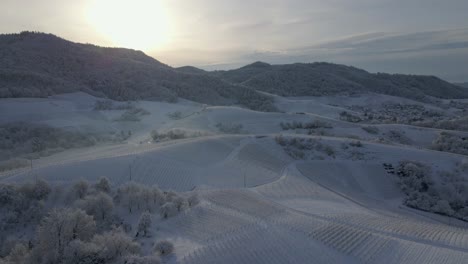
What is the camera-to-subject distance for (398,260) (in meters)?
8.12

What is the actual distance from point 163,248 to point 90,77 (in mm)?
42040

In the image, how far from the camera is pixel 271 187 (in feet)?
48.8

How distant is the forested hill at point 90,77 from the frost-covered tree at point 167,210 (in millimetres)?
27593

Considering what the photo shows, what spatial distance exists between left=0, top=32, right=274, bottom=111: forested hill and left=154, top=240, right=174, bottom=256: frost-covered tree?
2986 cm

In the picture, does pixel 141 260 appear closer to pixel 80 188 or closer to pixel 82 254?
pixel 82 254

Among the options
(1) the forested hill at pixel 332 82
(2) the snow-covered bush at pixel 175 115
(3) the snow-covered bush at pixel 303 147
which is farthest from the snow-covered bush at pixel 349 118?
(1) the forested hill at pixel 332 82

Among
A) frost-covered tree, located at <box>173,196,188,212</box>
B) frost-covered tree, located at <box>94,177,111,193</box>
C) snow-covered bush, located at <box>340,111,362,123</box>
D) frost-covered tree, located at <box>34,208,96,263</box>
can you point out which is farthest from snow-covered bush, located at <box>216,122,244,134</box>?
frost-covered tree, located at <box>34,208,96,263</box>

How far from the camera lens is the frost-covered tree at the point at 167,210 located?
10.2m

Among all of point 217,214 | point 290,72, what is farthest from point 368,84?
point 217,214

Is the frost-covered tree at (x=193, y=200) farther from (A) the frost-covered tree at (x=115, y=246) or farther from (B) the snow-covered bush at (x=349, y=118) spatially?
(B) the snow-covered bush at (x=349, y=118)

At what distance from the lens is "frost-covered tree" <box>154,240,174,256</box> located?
306 inches

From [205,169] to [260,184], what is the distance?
2695 millimetres

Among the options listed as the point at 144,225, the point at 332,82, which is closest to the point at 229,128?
the point at 144,225

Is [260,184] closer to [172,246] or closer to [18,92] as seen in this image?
[172,246]
